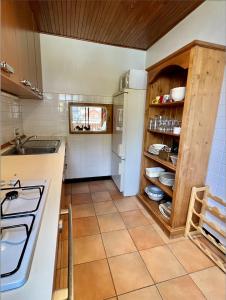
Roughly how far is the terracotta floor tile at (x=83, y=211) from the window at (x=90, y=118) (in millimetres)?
1238

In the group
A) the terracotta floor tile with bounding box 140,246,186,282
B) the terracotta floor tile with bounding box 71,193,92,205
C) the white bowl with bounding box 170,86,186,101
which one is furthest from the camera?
the terracotta floor tile with bounding box 71,193,92,205

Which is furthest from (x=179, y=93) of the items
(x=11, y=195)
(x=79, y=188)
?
(x=79, y=188)

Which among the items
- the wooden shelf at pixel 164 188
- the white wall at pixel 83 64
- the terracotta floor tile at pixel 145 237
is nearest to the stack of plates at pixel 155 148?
the wooden shelf at pixel 164 188

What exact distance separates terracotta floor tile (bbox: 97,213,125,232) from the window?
4.76 ft

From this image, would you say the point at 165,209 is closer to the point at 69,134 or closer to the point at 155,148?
the point at 155,148

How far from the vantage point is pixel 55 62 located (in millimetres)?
2461

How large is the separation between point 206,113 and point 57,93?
2.14 meters

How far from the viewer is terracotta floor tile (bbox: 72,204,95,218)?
6.82ft

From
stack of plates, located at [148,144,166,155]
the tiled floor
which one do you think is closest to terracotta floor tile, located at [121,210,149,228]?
the tiled floor

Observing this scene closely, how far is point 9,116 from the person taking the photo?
6.33ft

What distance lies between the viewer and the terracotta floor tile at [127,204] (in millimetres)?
2260

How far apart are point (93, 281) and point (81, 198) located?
4.22 ft

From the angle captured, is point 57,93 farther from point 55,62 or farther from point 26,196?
point 26,196

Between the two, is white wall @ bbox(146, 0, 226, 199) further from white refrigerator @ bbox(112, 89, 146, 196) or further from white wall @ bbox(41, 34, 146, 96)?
white wall @ bbox(41, 34, 146, 96)
